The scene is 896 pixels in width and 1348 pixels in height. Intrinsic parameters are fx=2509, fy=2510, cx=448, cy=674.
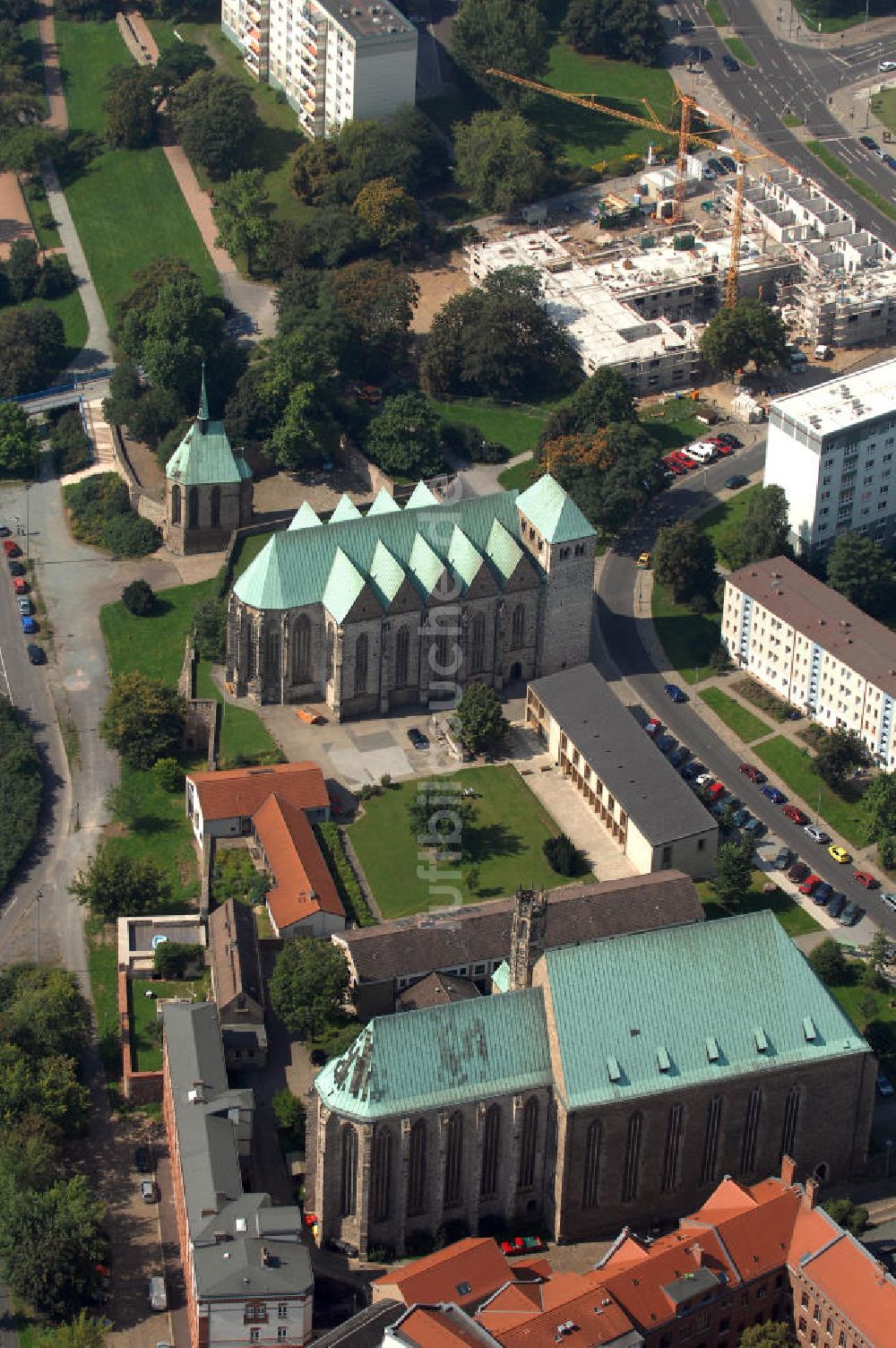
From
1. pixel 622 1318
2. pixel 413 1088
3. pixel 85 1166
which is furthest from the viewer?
pixel 85 1166

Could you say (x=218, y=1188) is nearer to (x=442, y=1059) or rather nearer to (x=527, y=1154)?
(x=442, y=1059)

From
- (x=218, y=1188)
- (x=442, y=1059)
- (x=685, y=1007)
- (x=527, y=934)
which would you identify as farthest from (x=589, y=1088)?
(x=218, y=1188)

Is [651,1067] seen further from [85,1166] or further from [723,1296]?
[85,1166]

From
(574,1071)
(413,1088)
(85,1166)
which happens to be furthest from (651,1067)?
(85,1166)

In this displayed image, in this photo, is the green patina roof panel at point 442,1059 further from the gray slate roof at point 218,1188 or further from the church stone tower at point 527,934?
the gray slate roof at point 218,1188

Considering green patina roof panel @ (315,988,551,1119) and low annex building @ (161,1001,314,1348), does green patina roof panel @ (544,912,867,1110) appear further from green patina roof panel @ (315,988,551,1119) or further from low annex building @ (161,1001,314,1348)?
low annex building @ (161,1001,314,1348)

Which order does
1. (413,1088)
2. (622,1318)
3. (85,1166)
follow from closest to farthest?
(622,1318) < (413,1088) < (85,1166)
